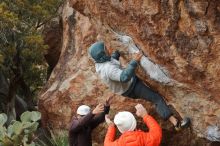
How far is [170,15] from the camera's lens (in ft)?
22.9

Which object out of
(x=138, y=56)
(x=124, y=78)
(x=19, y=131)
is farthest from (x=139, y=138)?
(x=19, y=131)

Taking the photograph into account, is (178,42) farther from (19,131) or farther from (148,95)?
(19,131)

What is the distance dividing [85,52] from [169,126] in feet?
10.5

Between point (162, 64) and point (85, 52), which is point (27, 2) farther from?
point (162, 64)

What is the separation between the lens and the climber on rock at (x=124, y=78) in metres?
7.30

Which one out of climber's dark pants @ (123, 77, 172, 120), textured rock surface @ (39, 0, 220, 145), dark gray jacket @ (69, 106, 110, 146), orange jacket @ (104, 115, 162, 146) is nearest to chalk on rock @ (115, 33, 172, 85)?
textured rock surface @ (39, 0, 220, 145)

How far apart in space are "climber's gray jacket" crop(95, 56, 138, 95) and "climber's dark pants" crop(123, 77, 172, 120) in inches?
5.7

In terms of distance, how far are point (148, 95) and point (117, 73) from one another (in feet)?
2.69

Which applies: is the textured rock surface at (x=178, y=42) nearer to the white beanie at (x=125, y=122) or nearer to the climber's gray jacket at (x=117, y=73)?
the climber's gray jacket at (x=117, y=73)

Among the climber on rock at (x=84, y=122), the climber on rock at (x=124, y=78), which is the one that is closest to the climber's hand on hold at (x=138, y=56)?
the climber on rock at (x=124, y=78)

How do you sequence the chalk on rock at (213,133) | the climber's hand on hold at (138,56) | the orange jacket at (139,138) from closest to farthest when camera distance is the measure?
the orange jacket at (139,138)
the climber's hand on hold at (138,56)
the chalk on rock at (213,133)

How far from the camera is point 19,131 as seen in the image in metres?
→ 10.1

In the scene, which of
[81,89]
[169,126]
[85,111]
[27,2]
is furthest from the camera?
[27,2]

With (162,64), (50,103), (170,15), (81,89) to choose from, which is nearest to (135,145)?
(162,64)
